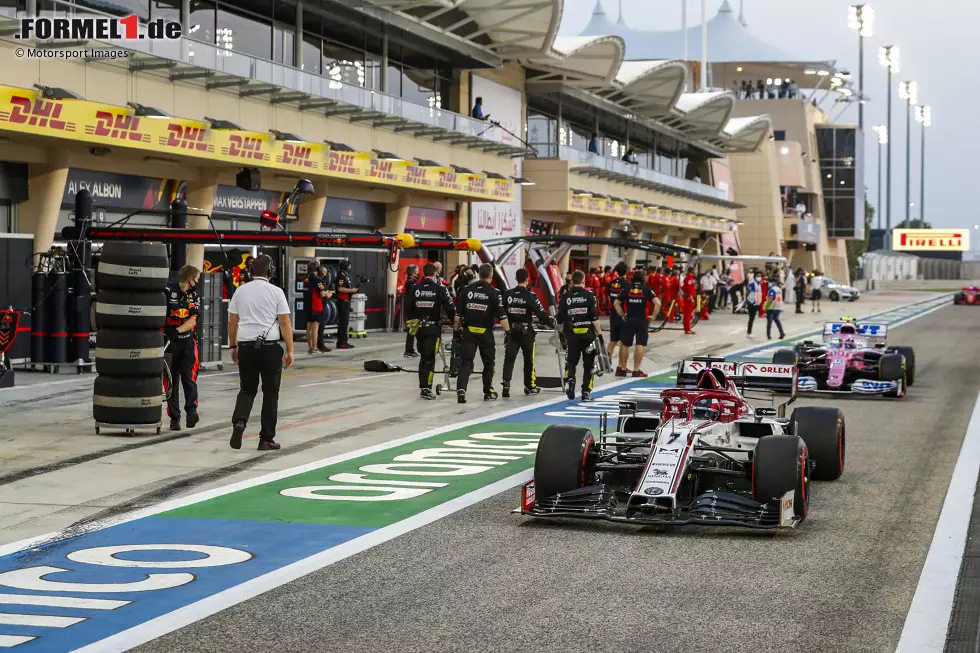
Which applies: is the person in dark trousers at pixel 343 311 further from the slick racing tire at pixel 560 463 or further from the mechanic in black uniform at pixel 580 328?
the slick racing tire at pixel 560 463

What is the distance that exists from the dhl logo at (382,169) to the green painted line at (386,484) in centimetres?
1739

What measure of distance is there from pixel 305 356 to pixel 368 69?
12000 millimetres

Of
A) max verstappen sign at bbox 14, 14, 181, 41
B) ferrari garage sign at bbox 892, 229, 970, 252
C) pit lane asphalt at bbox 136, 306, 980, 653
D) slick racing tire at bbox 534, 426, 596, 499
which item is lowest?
pit lane asphalt at bbox 136, 306, 980, 653

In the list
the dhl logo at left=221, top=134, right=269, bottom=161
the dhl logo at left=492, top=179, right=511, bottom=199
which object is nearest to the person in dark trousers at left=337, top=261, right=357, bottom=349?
the dhl logo at left=221, top=134, right=269, bottom=161

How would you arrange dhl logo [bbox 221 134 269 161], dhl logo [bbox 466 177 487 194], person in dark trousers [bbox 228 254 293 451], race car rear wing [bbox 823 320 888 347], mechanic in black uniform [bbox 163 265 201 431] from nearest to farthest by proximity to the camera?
person in dark trousers [bbox 228 254 293 451] → mechanic in black uniform [bbox 163 265 201 431] → race car rear wing [bbox 823 320 888 347] → dhl logo [bbox 221 134 269 161] → dhl logo [bbox 466 177 487 194]

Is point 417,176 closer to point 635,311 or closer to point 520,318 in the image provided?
point 635,311

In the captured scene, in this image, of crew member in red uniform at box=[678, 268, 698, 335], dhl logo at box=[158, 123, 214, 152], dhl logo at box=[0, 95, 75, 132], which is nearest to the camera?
dhl logo at box=[0, 95, 75, 132]

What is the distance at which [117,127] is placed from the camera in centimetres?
2108

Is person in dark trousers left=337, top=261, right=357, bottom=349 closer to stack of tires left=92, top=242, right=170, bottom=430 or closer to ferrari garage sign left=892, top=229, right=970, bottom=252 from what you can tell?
stack of tires left=92, top=242, right=170, bottom=430

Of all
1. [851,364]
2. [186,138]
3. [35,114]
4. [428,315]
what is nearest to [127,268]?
[428,315]

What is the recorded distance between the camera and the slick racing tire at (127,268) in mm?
12695

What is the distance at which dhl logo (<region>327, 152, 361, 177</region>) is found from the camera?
28609mm

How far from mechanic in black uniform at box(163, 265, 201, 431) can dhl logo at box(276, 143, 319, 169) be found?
13438 mm

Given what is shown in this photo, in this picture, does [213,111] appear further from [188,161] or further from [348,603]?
[348,603]
